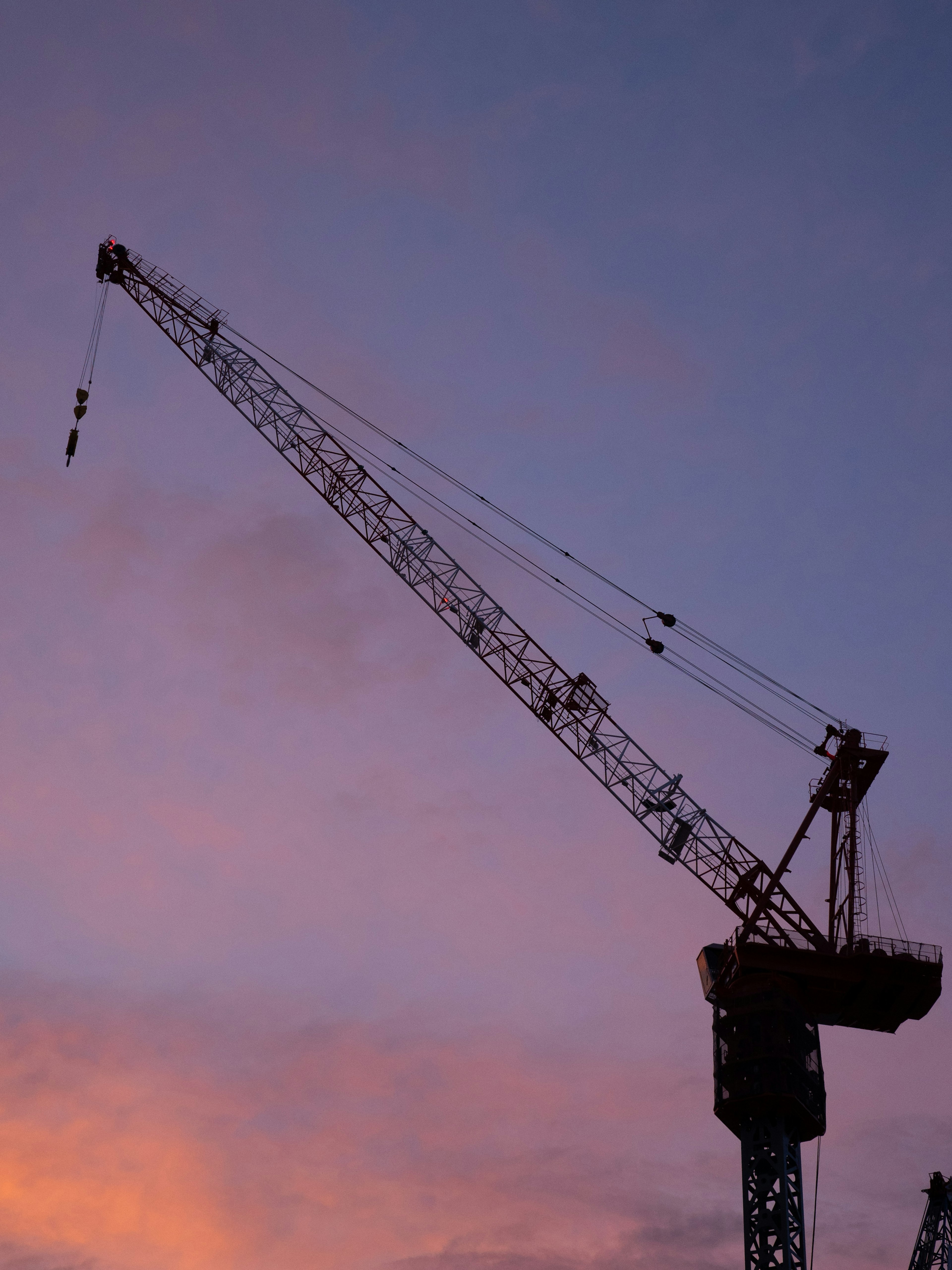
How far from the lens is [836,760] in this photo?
325 ft

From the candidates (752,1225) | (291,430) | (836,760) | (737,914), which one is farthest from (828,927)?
(291,430)

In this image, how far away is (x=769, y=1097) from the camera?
8431 centimetres

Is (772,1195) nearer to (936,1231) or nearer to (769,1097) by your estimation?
(769,1097)

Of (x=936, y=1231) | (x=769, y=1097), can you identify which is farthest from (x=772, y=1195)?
(x=936, y=1231)

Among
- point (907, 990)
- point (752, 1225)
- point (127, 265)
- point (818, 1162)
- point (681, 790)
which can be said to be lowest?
point (752, 1225)

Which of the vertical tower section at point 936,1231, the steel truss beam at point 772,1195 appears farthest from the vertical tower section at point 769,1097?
the vertical tower section at point 936,1231

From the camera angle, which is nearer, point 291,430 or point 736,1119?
point 736,1119

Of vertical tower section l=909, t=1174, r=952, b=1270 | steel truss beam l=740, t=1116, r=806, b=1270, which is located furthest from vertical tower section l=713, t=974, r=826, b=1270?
vertical tower section l=909, t=1174, r=952, b=1270

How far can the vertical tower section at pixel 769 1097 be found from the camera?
272 feet

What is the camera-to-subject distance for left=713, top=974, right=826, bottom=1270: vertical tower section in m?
83.0

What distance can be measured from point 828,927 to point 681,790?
1356cm

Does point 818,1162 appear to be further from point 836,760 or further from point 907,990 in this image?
point 836,760

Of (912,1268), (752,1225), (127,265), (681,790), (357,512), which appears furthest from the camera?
→ (912,1268)

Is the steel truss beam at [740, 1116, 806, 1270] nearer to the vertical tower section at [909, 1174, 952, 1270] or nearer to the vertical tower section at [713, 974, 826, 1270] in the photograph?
the vertical tower section at [713, 974, 826, 1270]
